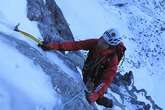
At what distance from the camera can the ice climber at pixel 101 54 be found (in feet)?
30.8

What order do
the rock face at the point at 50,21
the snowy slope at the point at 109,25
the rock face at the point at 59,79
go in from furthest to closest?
the snowy slope at the point at 109,25 < the rock face at the point at 50,21 < the rock face at the point at 59,79

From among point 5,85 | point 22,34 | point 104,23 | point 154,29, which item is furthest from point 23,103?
point 154,29

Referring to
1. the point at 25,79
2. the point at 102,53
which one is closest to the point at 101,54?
the point at 102,53

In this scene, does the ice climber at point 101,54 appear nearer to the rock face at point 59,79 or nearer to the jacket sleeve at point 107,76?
the jacket sleeve at point 107,76

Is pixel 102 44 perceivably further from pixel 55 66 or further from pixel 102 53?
pixel 55 66

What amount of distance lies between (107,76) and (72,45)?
915 millimetres

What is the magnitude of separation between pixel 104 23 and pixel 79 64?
10011 millimetres

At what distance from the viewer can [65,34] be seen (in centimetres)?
1508

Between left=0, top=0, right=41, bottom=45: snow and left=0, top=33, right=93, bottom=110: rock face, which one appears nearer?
left=0, top=33, right=93, bottom=110: rock face

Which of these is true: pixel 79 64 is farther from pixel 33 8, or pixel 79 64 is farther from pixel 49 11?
pixel 49 11

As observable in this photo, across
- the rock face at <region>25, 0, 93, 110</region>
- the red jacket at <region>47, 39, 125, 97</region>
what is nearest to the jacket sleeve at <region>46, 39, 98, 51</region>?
the red jacket at <region>47, 39, 125, 97</region>

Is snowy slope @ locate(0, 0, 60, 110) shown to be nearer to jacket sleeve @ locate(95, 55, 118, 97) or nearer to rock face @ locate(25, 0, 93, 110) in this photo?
rock face @ locate(25, 0, 93, 110)

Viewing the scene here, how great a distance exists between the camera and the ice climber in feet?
30.8

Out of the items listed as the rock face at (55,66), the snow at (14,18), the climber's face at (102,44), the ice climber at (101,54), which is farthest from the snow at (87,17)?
the climber's face at (102,44)
